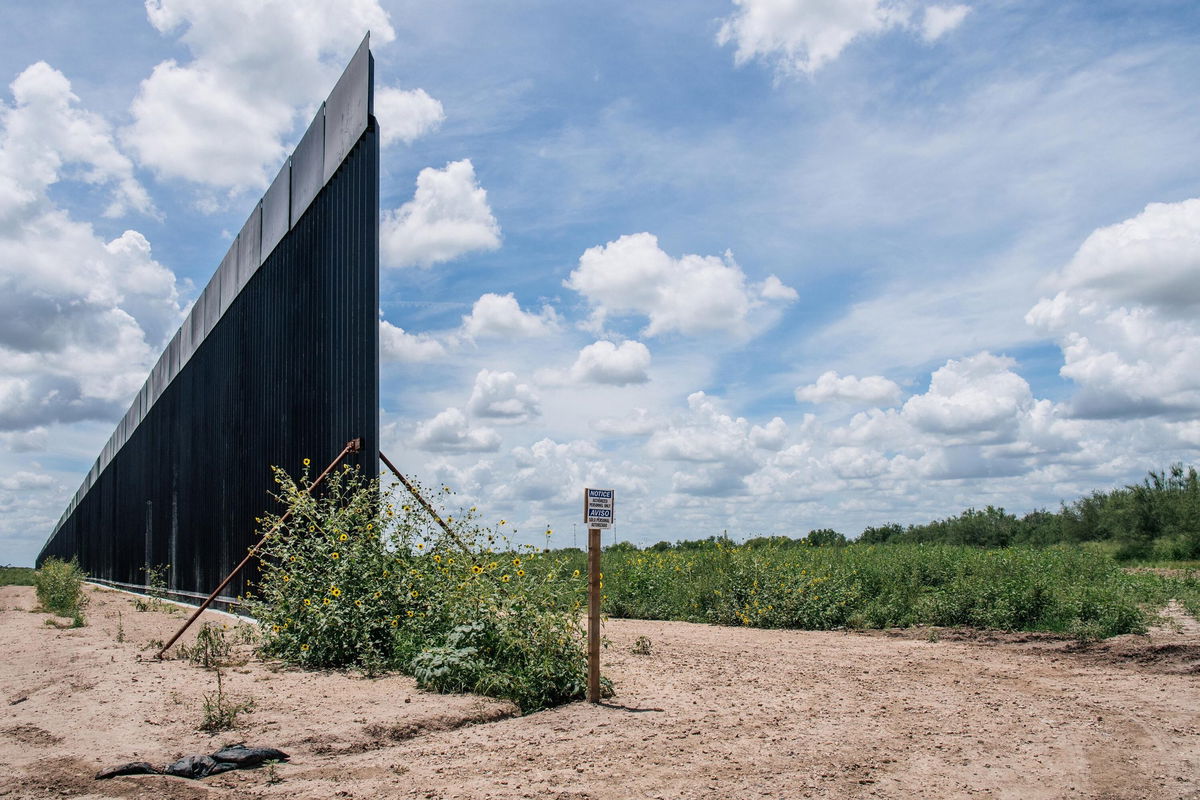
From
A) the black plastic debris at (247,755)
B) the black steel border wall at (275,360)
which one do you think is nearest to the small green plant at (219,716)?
the black plastic debris at (247,755)

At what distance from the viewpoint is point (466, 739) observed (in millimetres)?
6871

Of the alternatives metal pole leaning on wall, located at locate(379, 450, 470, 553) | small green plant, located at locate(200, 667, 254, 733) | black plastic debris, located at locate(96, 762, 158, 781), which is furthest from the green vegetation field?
black plastic debris, located at locate(96, 762, 158, 781)

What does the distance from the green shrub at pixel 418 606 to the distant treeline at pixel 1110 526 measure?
22.7 metres

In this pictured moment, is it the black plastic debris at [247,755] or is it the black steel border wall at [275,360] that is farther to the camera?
the black steel border wall at [275,360]

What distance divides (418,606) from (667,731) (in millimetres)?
4244

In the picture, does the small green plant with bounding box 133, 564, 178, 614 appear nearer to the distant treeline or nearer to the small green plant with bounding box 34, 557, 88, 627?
the small green plant with bounding box 34, 557, 88, 627

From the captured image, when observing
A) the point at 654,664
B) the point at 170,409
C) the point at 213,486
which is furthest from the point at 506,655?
the point at 170,409

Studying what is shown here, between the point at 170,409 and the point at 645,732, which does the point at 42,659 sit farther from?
the point at 170,409

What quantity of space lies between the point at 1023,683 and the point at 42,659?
467 inches

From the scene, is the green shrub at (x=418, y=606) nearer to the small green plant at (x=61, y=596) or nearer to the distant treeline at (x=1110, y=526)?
the small green plant at (x=61, y=596)

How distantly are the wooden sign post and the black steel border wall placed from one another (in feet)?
16.4

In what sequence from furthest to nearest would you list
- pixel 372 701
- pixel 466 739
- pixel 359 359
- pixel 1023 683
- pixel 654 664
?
pixel 359 359
pixel 654 664
pixel 1023 683
pixel 372 701
pixel 466 739

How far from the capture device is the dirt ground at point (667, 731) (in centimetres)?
573

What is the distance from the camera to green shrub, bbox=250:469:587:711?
8430 millimetres
